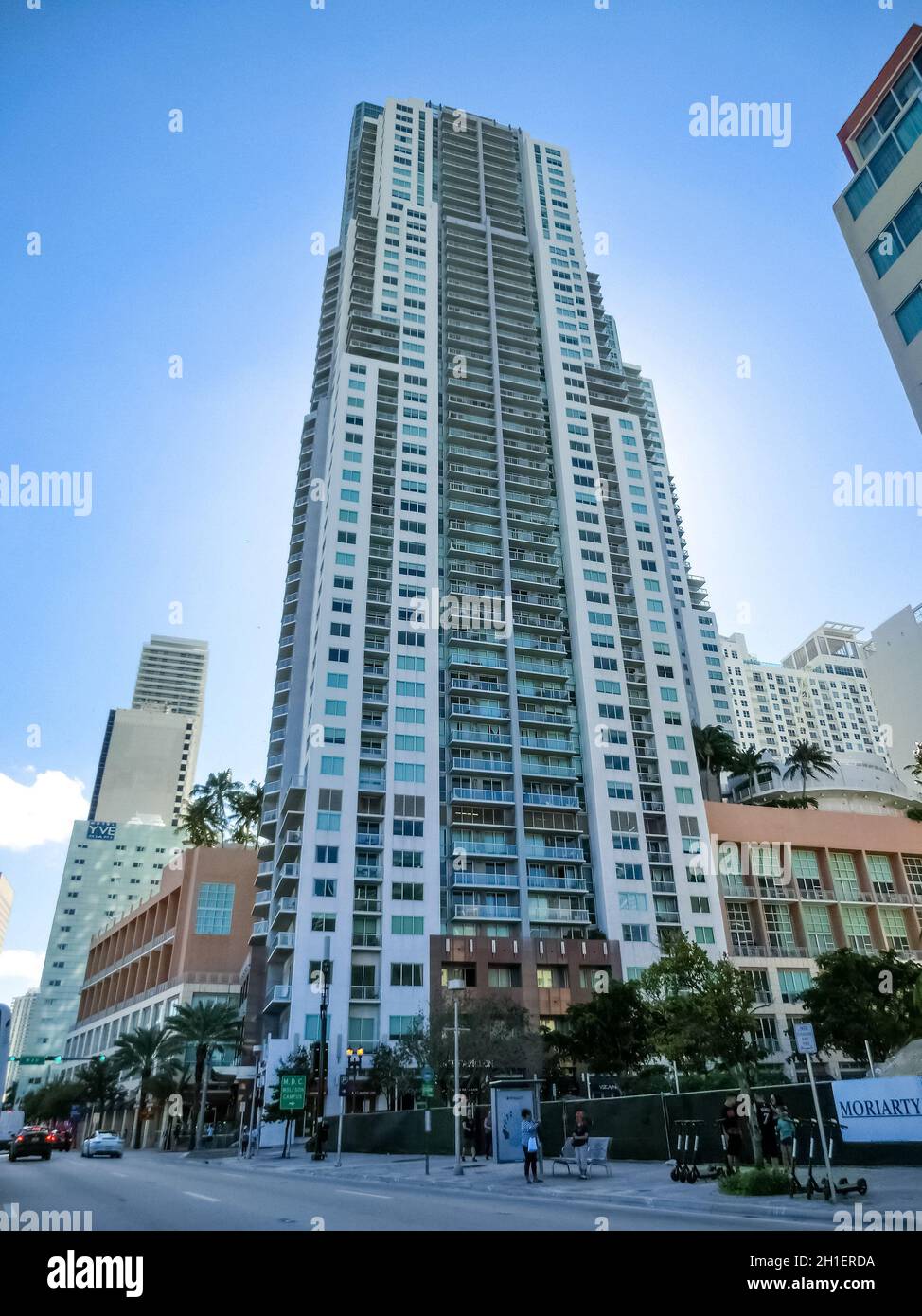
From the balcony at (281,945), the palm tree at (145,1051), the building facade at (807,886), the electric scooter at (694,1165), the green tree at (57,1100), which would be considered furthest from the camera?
the green tree at (57,1100)

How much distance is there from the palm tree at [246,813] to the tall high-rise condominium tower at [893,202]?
8085 cm

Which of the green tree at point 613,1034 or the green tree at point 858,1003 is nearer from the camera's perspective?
the green tree at point 858,1003

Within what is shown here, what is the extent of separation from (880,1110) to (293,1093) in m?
32.2

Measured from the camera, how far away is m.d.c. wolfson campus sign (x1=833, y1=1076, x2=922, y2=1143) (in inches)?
685

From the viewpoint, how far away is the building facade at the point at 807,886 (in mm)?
77750

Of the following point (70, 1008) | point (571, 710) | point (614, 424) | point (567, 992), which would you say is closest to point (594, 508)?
point (614, 424)

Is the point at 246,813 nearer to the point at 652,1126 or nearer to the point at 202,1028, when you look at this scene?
the point at 202,1028

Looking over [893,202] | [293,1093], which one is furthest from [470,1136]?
[893,202]

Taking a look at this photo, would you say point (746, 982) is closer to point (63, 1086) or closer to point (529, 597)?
point (529, 597)

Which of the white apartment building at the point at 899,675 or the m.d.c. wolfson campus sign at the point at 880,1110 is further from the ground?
the white apartment building at the point at 899,675

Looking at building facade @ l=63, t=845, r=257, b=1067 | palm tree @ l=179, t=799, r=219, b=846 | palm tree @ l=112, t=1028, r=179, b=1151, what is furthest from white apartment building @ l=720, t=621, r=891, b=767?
palm tree @ l=112, t=1028, r=179, b=1151

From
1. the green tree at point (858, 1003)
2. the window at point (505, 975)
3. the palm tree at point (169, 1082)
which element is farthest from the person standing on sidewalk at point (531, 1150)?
the palm tree at point (169, 1082)

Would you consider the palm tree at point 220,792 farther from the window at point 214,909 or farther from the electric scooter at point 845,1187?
the electric scooter at point 845,1187

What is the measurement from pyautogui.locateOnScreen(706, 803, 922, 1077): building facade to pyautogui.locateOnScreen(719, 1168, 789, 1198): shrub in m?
62.4
